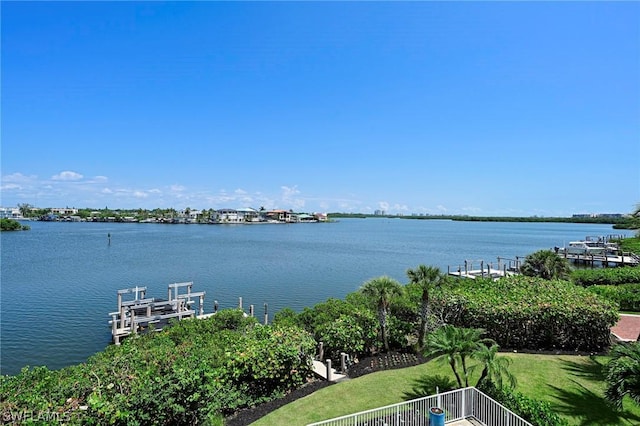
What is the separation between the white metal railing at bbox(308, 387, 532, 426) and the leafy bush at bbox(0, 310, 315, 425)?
3086 millimetres

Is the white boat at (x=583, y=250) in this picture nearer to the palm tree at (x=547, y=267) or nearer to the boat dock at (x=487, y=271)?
the boat dock at (x=487, y=271)

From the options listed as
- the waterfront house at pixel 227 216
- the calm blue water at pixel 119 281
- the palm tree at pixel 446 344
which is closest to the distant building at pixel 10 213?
the waterfront house at pixel 227 216

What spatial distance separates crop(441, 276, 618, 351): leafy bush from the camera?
547 inches

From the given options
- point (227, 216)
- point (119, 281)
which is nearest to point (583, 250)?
point (119, 281)

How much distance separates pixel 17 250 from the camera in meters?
54.6

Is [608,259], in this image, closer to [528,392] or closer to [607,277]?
[607,277]

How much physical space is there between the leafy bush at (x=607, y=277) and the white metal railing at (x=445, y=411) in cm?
2269

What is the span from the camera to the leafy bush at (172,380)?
7484mm

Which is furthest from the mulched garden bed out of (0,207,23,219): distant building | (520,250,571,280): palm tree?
(0,207,23,219): distant building

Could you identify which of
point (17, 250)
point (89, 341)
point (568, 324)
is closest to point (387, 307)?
point (568, 324)

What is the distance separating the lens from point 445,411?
893 centimetres

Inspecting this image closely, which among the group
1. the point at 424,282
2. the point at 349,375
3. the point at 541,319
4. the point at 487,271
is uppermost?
the point at 424,282

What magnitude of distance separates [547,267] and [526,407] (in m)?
20.3

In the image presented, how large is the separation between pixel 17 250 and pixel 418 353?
64.3m
